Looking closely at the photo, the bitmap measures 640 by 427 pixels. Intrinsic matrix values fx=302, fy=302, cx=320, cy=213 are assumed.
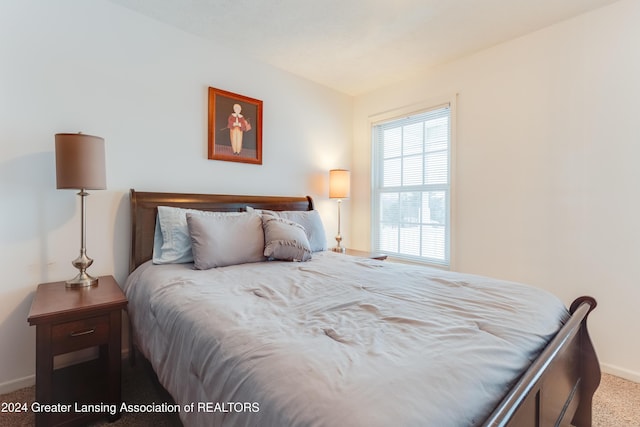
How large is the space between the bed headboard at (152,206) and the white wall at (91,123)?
0.12 meters

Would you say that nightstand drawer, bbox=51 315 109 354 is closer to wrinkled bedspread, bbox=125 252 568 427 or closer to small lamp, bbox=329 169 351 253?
wrinkled bedspread, bbox=125 252 568 427

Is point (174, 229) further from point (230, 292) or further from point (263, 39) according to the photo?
point (263, 39)

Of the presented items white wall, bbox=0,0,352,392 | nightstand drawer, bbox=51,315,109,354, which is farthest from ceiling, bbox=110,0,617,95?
nightstand drawer, bbox=51,315,109,354

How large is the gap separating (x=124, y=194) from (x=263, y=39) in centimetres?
164

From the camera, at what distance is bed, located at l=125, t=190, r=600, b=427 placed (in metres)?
0.65

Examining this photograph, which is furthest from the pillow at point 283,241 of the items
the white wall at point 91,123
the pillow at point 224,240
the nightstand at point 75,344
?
the nightstand at point 75,344

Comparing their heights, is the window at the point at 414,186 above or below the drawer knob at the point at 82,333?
above

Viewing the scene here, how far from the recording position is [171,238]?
2.03 metres

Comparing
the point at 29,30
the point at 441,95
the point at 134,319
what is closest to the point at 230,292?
the point at 134,319

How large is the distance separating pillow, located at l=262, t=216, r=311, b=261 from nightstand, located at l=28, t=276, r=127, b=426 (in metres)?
0.92

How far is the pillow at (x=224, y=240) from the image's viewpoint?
192 cm

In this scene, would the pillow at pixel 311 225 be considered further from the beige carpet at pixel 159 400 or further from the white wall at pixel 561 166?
the beige carpet at pixel 159 400

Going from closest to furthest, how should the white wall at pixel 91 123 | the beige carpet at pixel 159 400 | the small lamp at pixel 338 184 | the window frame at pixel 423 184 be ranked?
the beige carpet at pixel 159 400, the white wall at pixel 91 123, the window frame at pixel 423 184, the small lamp at pixel 338 184

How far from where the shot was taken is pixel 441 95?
293 centimetres
